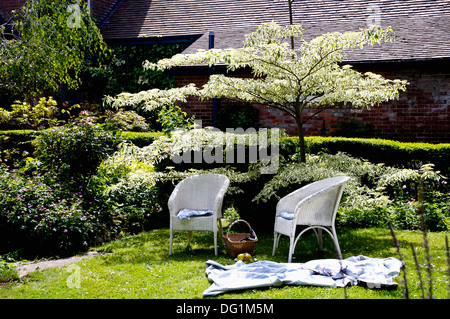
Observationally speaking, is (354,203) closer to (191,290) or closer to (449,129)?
(191,290)

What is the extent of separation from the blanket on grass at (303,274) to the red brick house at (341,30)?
598 centimetres

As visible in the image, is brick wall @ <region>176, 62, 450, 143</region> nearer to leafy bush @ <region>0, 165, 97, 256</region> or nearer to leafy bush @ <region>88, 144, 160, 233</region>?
leafy bush @ <region>88, 144, 160, 233</region>

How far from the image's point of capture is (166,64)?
7.80 metres

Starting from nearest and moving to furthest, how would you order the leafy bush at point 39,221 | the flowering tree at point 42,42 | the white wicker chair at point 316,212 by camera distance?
1. the white wicker chair at point 316,212
2. the leafy bush at point 39,221
3. the flowering tree at point 42,42

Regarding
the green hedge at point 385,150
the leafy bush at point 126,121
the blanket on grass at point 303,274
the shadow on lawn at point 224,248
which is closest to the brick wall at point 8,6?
the leafy bush at point 126,121

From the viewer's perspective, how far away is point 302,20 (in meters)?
12.9

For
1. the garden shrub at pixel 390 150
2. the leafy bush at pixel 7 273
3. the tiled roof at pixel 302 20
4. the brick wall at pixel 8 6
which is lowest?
the leafy bush at pixel 7 273

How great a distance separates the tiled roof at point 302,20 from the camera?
10.7 m

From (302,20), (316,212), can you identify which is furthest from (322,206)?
(302,20)

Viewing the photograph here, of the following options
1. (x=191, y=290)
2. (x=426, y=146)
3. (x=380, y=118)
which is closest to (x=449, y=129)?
(x=380, y=118)

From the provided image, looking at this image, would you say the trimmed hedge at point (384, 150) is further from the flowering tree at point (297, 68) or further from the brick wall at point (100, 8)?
the brick wall at point (100, 8)

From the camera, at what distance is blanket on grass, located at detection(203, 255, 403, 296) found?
14.3 ft

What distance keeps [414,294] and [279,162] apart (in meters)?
3.58

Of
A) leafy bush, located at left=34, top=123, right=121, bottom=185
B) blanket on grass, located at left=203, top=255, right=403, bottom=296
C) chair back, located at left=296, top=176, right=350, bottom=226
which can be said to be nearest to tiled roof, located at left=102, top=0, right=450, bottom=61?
leafy bush, located at left=34, top=123, right=121, bottom=185
